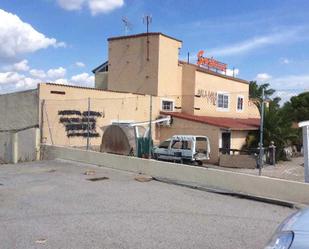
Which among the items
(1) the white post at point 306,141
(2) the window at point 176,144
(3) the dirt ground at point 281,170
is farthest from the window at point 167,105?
(1) the white post at point 306,141

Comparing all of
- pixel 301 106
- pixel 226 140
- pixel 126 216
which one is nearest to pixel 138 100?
pixel 226 140

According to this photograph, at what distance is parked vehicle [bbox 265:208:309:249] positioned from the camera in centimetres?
317

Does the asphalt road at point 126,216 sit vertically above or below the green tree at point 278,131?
below

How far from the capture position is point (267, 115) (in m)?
33.2

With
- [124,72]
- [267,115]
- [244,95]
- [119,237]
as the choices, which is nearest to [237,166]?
[267,115]

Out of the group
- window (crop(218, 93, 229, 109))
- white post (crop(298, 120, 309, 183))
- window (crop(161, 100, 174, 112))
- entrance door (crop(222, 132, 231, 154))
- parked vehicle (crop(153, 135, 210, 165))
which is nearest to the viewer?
white post (crop(298, 120, 309, 183))

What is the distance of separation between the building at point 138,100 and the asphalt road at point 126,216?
32.0ft

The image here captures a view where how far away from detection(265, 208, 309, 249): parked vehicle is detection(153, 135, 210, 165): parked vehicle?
2052 cm

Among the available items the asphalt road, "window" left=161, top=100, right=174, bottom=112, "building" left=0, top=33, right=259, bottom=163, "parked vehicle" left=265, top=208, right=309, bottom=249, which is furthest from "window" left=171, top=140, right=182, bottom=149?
"parked vehicle" left=265, top=208, right=309, bottom=249

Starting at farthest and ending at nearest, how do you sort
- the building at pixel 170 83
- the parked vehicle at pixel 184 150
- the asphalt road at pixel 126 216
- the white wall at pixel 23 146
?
the building at pixel 170 83
the parked vehicle at pixel 184 150
the white wall at pixel 23 146
the asphalt road at pixel 126 216

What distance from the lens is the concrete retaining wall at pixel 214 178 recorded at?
1059 cm

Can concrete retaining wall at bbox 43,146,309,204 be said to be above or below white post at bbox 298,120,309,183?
below

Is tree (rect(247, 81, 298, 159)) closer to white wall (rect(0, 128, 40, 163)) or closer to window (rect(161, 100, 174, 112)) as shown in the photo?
window (rect(161, 100, 174, 112))

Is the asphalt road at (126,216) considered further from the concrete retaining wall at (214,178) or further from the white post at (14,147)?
the white post at (14,147)
